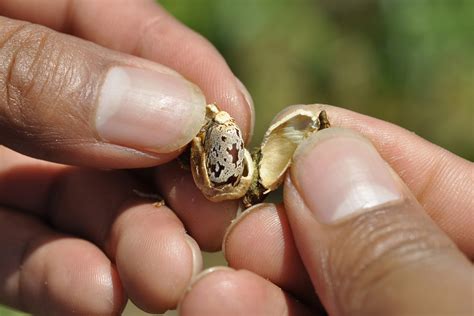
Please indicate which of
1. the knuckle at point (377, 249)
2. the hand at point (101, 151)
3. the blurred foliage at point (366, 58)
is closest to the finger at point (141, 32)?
the hand at point (101, 151)

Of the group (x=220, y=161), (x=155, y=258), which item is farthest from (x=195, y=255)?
(x=220, y=161)

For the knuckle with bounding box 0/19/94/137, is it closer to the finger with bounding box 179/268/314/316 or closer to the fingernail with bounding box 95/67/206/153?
the fingernail with bounding box 95/67/206/153

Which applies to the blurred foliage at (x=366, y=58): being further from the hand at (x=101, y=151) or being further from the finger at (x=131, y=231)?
the finger at (x=131, y=231)

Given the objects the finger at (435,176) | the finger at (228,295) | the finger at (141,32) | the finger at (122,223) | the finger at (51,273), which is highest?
the finger at (141,32)

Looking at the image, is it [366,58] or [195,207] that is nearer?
[195,207]

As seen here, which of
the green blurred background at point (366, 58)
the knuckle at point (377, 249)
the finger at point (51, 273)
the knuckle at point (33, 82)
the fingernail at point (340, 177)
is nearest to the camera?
the knuckle at point (377, 249)

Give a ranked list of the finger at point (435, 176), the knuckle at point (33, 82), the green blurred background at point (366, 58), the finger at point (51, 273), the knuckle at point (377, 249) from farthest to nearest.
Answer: the green blurred background at point (366, 58)
the finger at point (51, 273)
the finger at point (435, 176)
the knuckle at point (33, 82)
the knuckle at point (377, 249)

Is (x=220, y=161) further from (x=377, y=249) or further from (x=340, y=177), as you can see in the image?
(x=377, y=249)
